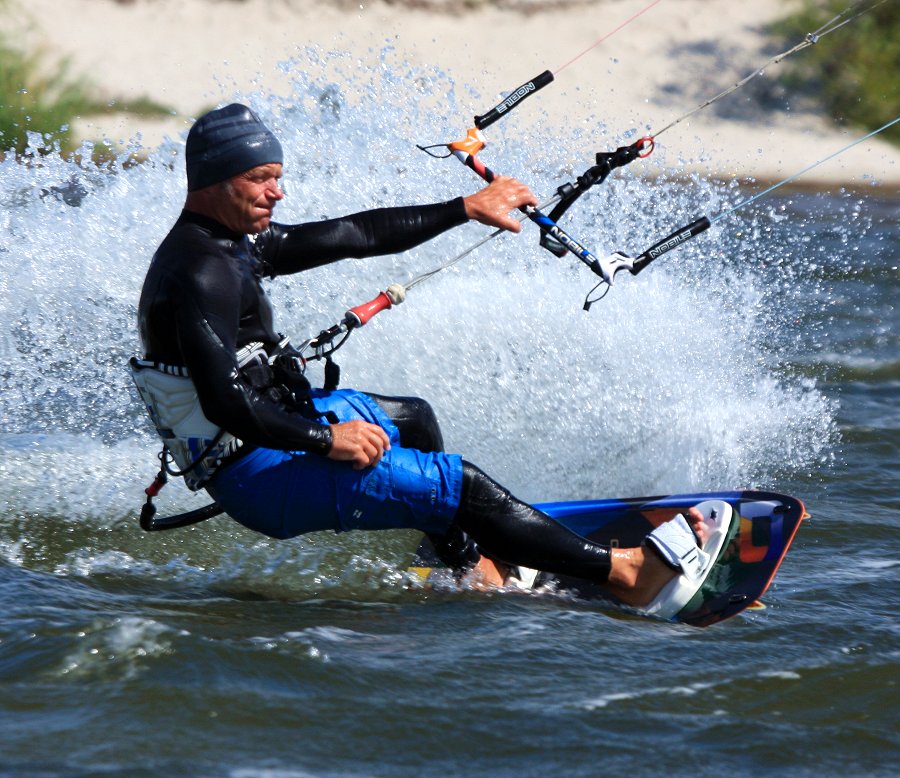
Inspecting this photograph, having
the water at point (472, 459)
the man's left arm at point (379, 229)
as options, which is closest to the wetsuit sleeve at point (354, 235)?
the man's left arm at point (379, 229)

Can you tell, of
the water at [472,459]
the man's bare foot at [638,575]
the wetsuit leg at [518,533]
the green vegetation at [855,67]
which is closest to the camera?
the water at [472,459]

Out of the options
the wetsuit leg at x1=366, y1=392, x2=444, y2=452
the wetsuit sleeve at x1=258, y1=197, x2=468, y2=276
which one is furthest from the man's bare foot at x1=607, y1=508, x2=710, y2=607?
→ the wetsuit sleeve at x1=258, y1=197, x2=468, y2=276

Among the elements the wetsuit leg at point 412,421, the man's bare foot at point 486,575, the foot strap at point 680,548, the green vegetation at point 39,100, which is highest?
the green vegetation at point 39,100

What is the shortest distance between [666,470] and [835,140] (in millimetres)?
16584

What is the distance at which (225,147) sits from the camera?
3.97m

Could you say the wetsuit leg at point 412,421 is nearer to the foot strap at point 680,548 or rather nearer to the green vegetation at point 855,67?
the foot strap at point 680,548

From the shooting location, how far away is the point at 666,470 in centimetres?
619

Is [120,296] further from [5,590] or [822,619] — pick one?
[822,619]

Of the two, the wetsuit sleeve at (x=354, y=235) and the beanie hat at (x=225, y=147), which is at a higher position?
the beanie hat at (x=225, y=147)

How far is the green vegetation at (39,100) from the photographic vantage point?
1583 cm

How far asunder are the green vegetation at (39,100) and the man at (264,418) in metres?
11.5

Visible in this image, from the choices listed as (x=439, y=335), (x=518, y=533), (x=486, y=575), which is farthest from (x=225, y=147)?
(x=439, y=335)

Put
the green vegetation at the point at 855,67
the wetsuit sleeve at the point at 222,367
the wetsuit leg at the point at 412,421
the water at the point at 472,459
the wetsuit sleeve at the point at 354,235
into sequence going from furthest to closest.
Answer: the green vegetation at the point at 855,67, the wetsuit leg at the point at 412,421, the wetsuit sleeve at the point at 354,235, the wetsuit sleeve at the point at 222,367, the water at the point at 472,459

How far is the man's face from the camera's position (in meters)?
4.02
